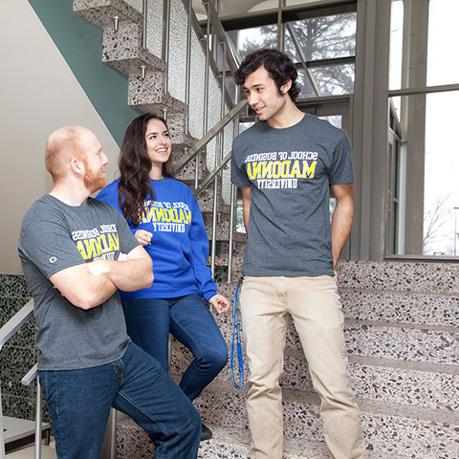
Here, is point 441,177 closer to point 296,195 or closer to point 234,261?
point 234,261

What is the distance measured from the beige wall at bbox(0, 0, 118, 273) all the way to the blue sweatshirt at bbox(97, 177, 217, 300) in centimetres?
73

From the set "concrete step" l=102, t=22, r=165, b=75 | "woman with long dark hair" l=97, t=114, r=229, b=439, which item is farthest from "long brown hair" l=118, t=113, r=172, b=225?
"concrete step" l=102, t=22, r=165, b=75

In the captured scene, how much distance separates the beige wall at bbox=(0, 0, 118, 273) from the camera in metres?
2.19

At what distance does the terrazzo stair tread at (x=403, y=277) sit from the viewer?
3.41 m

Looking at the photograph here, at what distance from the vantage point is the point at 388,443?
2006 millimetres

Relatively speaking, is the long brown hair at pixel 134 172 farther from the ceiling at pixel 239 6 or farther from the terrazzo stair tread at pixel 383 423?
the ceiling at pixel 239 6

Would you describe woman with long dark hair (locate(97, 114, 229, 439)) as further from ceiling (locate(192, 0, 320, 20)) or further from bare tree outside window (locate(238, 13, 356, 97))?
ceiling (locate(192, 0, 320, 20))

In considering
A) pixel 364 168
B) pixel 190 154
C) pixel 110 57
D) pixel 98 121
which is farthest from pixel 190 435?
pixel 364 168

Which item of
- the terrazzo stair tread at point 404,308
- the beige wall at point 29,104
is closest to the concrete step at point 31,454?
the terrazzo stair tread at point 404,308

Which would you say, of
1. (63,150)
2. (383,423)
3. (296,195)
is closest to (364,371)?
(383,423)

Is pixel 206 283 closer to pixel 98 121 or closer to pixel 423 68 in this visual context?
pixel 98 121

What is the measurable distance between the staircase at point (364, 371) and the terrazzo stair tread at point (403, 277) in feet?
1.89

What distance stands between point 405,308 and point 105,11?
2104mm

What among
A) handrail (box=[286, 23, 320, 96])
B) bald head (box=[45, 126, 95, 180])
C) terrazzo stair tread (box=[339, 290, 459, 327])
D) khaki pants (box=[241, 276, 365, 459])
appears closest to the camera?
bald head (box=[45, 126, 95, 180])
